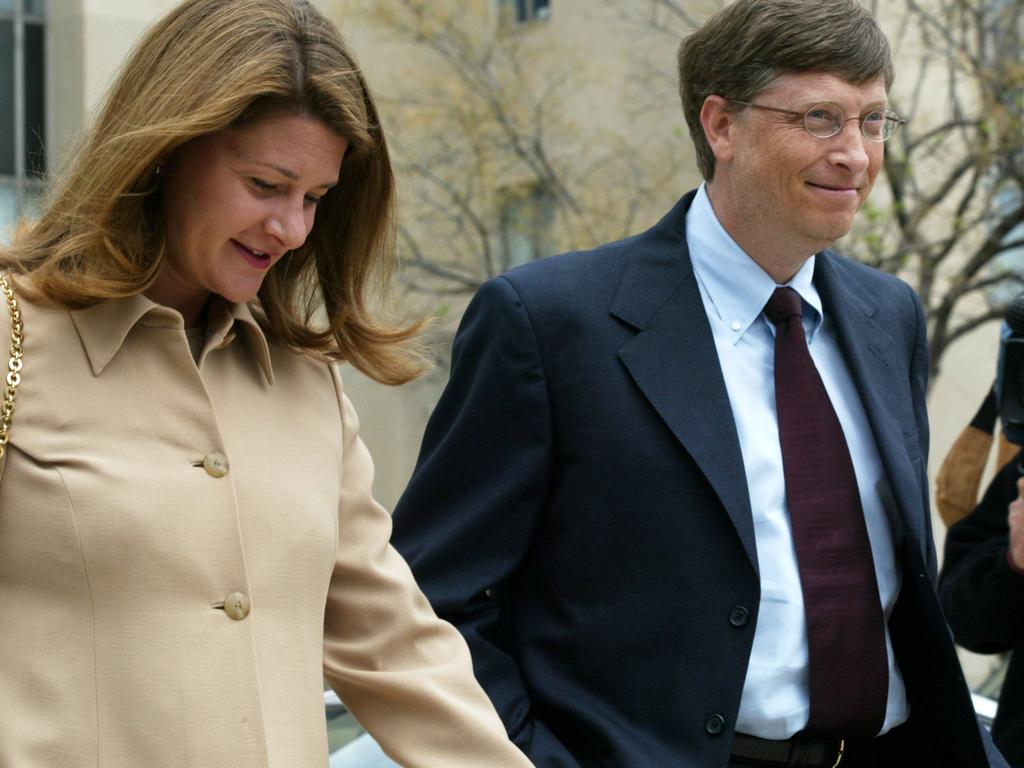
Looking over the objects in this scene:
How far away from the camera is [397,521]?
3258 mm

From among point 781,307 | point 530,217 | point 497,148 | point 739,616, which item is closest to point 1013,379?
point 781,307

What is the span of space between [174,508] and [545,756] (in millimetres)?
966

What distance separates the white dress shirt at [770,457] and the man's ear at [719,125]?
103 millimetres

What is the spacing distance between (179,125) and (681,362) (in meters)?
1.12

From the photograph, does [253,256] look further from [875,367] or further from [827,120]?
[875,367]

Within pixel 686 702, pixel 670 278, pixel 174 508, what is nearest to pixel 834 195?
pixel 670 278

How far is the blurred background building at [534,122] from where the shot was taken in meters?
14.5

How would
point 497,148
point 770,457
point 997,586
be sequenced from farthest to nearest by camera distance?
point 497,148 → point 997,586 → point 770,457

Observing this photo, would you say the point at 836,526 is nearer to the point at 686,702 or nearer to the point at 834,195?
the point at 686,702

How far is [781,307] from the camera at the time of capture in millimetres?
3240

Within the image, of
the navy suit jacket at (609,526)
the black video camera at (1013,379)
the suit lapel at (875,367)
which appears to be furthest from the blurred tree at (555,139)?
the navy suit jacket at (609,526)

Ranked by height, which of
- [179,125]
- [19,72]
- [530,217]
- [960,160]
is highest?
[179,125]

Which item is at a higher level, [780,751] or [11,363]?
[11,363]

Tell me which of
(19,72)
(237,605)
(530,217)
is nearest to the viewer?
(237,605)
